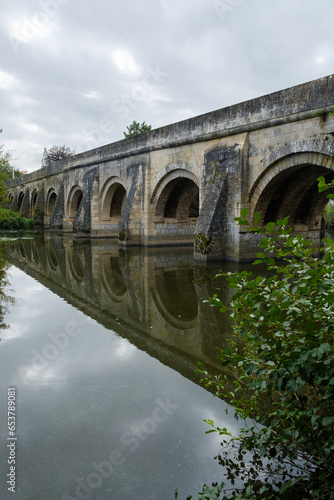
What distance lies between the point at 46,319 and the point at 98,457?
3.05 m

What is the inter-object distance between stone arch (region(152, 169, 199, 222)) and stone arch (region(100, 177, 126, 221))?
12.8 ft

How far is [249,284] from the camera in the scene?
179cm

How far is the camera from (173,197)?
47.8 feet

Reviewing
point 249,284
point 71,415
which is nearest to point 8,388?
point 71,415

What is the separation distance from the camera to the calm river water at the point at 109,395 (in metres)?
2.00

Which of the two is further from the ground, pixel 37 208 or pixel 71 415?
pixel 37 208

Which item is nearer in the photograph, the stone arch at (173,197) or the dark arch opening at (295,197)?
the dark arch opening at (295,197)

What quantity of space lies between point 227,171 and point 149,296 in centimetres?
530

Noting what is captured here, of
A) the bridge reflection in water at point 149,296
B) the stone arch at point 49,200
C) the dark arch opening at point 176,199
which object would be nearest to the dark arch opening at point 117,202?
the dark arch opening at point 176,199

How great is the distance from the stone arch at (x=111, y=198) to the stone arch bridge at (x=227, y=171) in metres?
0.08

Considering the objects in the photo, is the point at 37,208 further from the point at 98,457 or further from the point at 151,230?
the point at 98,457

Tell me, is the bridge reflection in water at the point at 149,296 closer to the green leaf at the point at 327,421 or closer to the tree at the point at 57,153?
the green leaf at the point at 327,421

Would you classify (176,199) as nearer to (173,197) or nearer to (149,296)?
(173,197)

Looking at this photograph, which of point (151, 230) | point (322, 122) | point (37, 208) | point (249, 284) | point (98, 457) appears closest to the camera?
point (249, 284)
